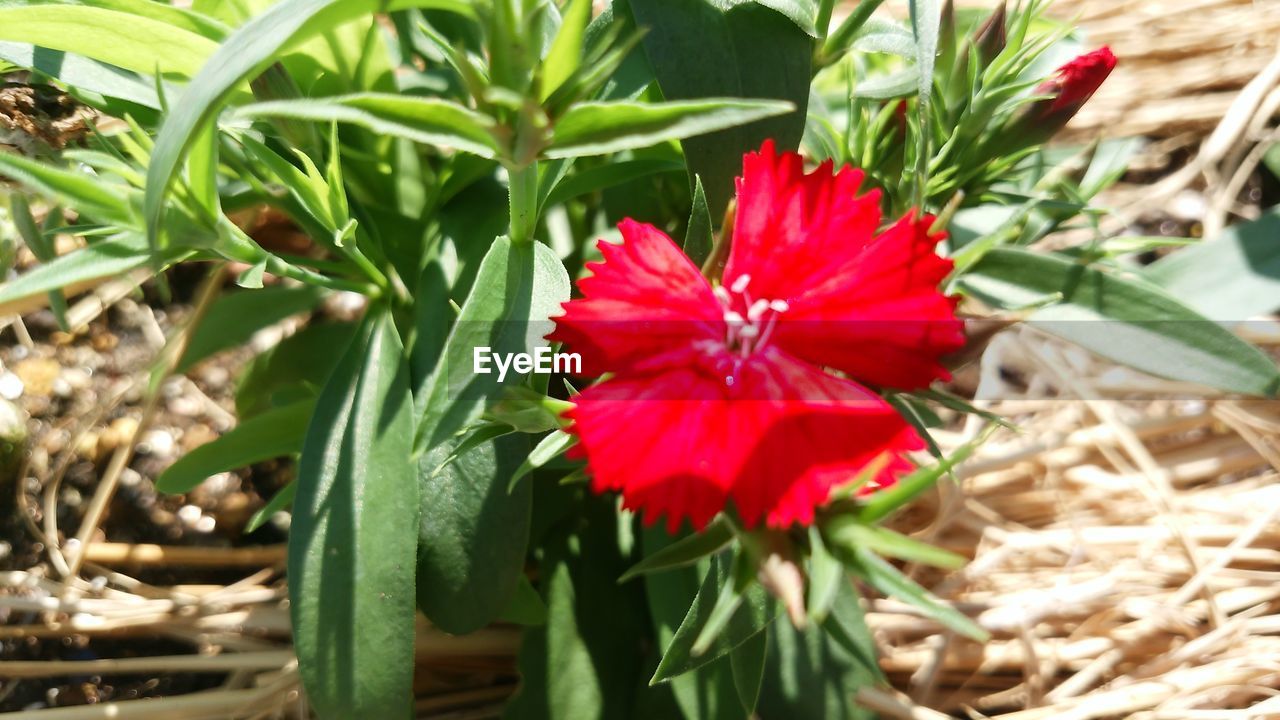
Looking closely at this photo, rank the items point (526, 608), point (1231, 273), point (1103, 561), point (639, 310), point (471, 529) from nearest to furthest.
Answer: point (639, 310) → point (471, 529) → point (526, 608) → point (1231, 273) → point (1103, 561)

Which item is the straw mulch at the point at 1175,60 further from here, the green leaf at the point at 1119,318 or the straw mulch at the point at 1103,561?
the green leaf at the point at 1119,318

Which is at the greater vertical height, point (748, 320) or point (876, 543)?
point (748, 320)

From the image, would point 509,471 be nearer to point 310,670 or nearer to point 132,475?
point 310,670

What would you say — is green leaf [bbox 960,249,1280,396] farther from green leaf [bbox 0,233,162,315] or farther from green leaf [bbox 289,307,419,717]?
green leaf [bbox 0,233,162,315]

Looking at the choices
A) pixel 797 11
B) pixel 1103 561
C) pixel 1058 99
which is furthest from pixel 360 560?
pixel 1103 561

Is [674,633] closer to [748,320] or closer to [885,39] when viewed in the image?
[748,320]

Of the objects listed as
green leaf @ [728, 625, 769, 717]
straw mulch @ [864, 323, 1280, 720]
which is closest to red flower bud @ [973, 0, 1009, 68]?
green leaf @ [728, 625, 769, 717]

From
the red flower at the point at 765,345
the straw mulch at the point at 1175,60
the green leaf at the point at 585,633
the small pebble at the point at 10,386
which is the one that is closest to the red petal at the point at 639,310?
the red flower at the point at 765,345
